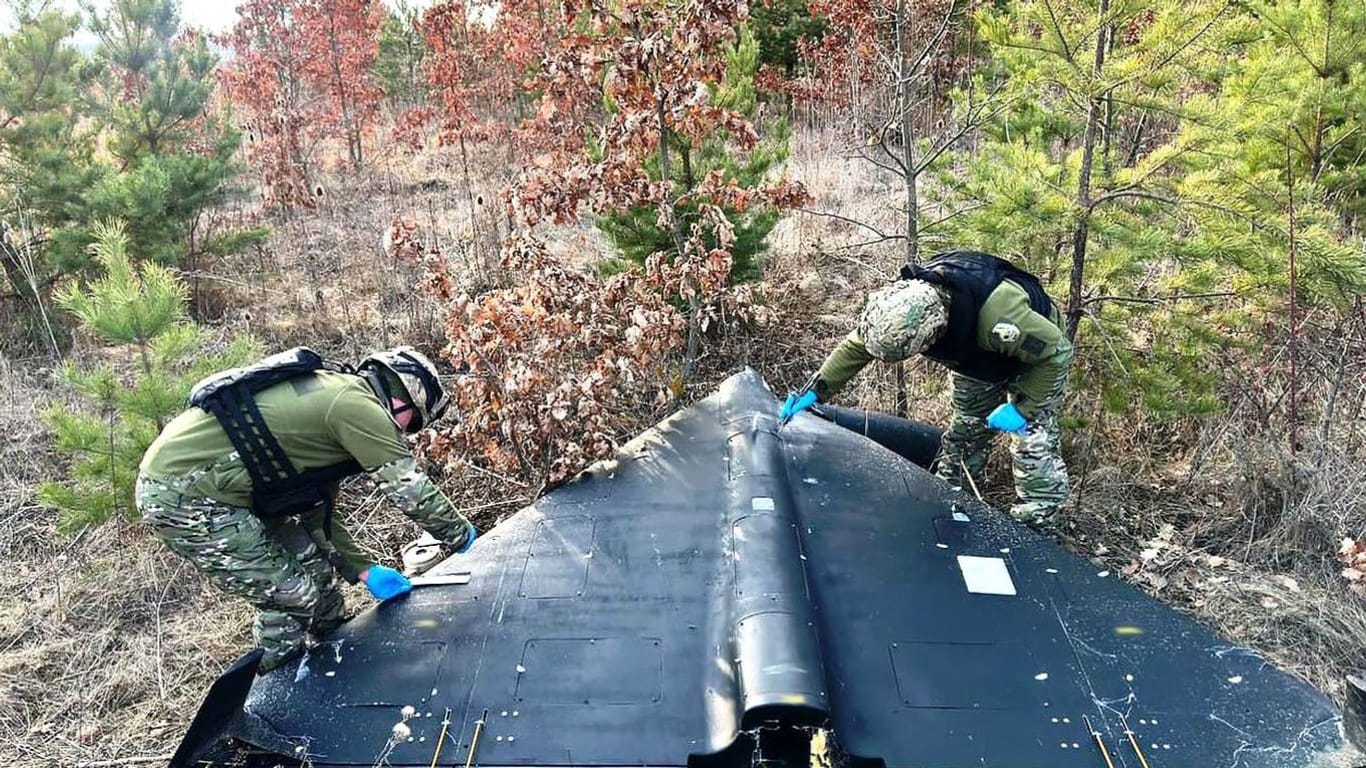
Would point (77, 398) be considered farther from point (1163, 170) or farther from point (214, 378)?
point (1163, 170)

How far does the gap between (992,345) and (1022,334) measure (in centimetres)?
15

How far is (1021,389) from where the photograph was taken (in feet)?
12.9

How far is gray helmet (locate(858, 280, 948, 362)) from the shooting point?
364cm

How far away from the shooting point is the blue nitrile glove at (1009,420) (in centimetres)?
389

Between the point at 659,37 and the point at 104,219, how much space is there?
5.15 m

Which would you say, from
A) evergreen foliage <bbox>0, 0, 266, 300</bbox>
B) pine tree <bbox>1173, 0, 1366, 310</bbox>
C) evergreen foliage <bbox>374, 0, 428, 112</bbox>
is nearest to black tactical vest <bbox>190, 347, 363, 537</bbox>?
pine tree <bbox>1173, 0, 1366, 310</bbox>

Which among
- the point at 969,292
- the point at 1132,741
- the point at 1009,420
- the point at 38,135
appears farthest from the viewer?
the point at 38,135

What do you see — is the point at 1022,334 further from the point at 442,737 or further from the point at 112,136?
the point at 112,136

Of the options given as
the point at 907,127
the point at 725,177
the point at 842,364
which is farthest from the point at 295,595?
the point at 907,127

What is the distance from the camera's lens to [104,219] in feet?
21.7

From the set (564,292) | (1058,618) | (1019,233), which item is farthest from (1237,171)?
(564,292)

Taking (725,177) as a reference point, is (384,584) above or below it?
below

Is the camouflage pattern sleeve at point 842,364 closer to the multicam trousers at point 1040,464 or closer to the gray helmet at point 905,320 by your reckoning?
the gray helmet at point 905,320

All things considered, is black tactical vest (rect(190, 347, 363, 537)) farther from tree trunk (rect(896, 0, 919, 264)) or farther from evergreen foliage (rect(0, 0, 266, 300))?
evergreen foliage (rect(0, 0, 266, 300))
